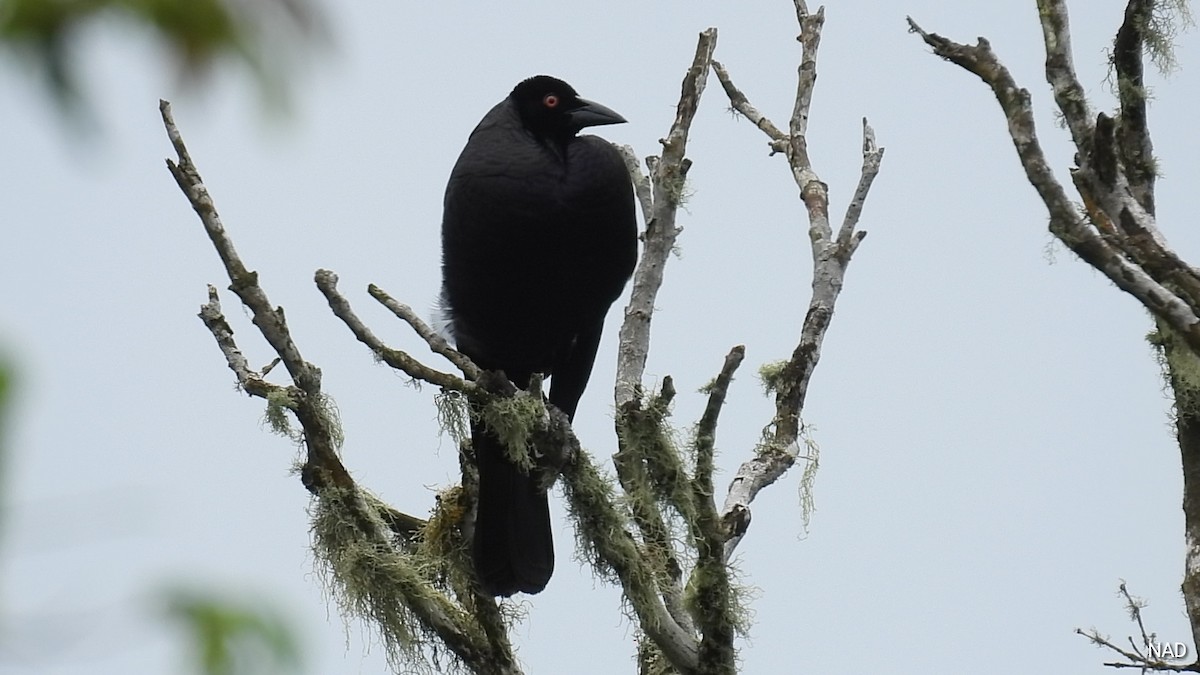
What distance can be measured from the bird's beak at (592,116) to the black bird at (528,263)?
0.77 ft

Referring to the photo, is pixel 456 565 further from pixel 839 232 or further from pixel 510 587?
pixel 839 232

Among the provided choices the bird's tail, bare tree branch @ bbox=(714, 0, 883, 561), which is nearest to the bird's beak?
bare tree branch @ bbox=(714, 0, 883, 561)

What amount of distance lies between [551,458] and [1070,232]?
165 centimetres

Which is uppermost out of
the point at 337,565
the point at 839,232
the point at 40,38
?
the point at 839,232

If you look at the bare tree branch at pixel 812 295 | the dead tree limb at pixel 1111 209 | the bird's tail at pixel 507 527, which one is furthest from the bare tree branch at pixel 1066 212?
the bird's tail at pixel 507 527

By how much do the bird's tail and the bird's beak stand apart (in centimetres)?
140

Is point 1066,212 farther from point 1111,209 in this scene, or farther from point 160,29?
point 160,29

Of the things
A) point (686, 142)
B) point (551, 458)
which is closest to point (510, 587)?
point (551, 458)

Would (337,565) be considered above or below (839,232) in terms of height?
below

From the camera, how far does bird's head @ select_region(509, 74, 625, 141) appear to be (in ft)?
17.3

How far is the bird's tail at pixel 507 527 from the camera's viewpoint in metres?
4.37

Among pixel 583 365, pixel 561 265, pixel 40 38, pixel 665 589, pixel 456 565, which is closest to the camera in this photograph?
pixel 40 38

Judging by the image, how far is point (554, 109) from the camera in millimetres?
5340

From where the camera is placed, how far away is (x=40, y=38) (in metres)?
1.15
